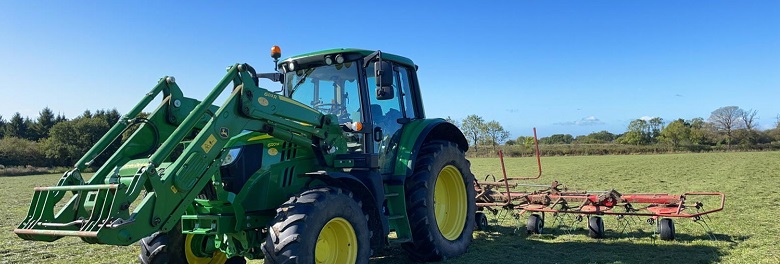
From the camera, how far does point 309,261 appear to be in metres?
4.40

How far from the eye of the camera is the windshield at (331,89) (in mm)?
6219

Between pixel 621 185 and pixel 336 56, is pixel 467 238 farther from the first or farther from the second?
pixel 621 185

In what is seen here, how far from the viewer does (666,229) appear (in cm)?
780

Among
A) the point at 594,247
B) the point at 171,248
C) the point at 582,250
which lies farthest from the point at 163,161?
the point at 594,247

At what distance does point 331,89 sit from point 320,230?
2260 millimetres

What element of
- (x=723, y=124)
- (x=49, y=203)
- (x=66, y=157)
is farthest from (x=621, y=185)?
(x=723, y=124)

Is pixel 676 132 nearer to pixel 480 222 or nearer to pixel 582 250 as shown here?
pixel 480 222

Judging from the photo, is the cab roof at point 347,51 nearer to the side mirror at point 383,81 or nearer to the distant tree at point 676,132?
the side mirror at point 383,81

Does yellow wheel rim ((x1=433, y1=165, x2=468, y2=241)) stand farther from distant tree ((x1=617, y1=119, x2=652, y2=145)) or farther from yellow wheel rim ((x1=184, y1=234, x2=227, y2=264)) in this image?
distant tree ((x1=617, y1=119, x2=652, y2=145))

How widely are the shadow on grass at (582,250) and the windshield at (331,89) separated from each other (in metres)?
1.99

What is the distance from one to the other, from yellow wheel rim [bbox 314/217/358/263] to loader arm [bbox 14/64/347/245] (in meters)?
0.91

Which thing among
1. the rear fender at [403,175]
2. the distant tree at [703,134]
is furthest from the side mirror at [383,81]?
the distant tree at [703,134]

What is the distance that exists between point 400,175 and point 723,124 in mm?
81599

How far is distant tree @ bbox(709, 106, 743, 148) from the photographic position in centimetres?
7297
